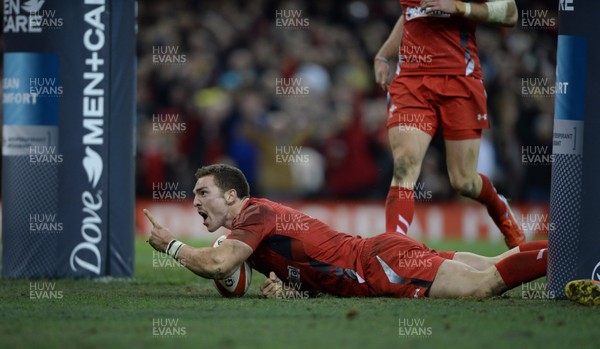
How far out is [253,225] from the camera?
22.6ft

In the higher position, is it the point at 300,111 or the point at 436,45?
the point at 436,45

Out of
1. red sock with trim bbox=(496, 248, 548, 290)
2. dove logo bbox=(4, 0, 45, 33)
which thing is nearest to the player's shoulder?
red sock with trim bbox=(496, 248, 548, 290)

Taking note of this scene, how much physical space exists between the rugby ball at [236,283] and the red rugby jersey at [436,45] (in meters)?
2.19

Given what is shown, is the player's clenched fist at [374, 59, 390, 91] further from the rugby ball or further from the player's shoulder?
the rugby ball

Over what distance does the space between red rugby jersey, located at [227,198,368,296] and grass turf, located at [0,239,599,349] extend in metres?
0.18

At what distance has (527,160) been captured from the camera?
695 inches

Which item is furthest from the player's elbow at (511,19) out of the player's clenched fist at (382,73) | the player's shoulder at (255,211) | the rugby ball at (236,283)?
the rugby ball at (236,283)

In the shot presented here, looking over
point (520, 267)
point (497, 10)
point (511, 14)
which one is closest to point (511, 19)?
point (511, 14)

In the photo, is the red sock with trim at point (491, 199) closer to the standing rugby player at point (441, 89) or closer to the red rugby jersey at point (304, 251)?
the standing rugby player at point (441, 89)

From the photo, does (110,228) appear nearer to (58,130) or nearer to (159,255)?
(58,130)

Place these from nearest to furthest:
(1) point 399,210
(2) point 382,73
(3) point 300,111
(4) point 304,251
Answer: (4) point 304,251 → (1) point 399,210 → (2) point 382,73 → (3) point 300,111

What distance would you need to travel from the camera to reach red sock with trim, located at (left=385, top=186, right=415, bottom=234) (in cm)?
777

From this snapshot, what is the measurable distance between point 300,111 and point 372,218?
209 centimetres

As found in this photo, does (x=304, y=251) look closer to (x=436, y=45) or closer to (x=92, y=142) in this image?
(x=436, y=45)
